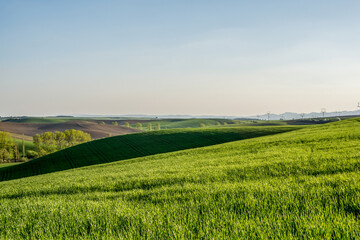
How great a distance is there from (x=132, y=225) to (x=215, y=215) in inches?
55.2

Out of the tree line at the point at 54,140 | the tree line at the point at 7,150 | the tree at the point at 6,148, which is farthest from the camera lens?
the tree line at the point at 54,140

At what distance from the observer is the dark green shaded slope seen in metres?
45.4

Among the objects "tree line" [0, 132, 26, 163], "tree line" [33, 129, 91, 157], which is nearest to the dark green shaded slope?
"tree line" [0, 132, 26, 163]

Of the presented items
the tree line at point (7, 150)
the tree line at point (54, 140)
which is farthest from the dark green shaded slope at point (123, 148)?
the tree line at point (54, 140)

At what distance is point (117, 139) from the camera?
6381 centimetres

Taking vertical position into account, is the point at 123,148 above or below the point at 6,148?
above

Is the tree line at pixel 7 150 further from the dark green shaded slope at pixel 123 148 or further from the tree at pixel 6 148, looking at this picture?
the dark green shaded slope at pixel 123 148

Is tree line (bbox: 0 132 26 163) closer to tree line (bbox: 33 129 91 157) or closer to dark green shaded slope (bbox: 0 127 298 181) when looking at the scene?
tree line (bbox: 33 129 91 157)

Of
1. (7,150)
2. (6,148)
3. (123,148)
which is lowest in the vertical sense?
(7,150)

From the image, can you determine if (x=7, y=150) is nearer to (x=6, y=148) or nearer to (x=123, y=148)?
(x=6, y=148)

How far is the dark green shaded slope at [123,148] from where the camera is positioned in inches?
1788

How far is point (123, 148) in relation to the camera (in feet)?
174

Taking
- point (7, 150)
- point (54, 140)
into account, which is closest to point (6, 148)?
point (7, 150)

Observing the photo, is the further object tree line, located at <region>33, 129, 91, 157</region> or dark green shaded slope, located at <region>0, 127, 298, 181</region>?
tree line, located at <region>33, 129, 91, 157</region>
